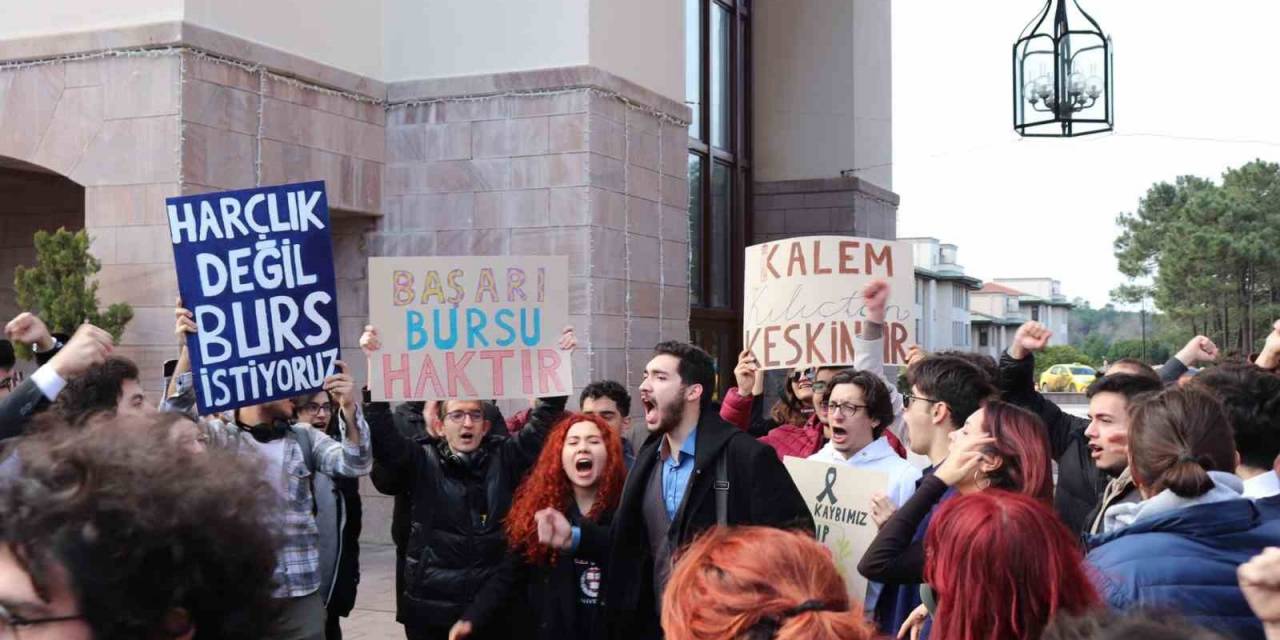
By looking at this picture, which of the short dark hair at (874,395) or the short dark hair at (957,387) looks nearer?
the short dark hair at (957,387)

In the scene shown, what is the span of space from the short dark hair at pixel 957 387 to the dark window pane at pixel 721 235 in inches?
533

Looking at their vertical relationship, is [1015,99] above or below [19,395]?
above

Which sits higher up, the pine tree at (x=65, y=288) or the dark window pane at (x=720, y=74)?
the dark window pane at (x=720, y=74)

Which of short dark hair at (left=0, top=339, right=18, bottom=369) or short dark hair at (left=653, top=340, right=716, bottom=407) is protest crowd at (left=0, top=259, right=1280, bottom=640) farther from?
short dark hair at (left=0, top=339, right=18, bottom=369)

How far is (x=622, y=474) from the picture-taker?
5605 mm

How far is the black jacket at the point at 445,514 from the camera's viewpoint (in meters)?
5.73

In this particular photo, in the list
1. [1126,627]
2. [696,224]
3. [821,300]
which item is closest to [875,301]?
[821,300]

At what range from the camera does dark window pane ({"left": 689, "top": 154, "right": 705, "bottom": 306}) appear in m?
18.2

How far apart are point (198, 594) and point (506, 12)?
11754mm

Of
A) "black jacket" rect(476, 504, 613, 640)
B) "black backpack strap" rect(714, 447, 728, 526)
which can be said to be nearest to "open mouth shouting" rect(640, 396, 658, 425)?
"black backpack strap" rect(714, 447, 728, 526)

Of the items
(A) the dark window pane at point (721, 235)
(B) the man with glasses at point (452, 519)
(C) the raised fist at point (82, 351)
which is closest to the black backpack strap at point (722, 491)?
(B) the man with glasses at point (452, 519)

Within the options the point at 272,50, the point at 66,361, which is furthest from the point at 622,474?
the point at 272,50

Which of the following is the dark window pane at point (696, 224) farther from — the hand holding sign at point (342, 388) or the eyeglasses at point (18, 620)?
the eyeglasses at point (18, 620)

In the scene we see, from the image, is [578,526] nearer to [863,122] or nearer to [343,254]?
[343,254]
